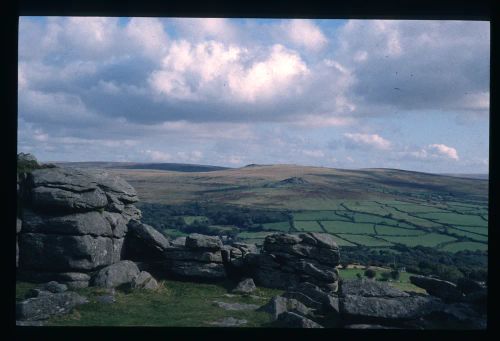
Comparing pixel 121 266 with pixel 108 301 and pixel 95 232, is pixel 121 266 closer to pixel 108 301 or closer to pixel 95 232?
pixel 95 232

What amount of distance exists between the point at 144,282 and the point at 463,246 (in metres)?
30.5

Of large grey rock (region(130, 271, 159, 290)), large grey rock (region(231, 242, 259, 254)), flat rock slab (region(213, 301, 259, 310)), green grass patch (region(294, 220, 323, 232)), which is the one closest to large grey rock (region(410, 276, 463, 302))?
flat rock slab (region(213, 301, 259, 310))

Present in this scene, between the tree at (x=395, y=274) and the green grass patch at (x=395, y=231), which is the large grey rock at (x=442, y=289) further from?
the green grass patch at (x=395, y=231)

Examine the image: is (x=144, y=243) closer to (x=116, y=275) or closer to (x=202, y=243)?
(x=202, y=243)

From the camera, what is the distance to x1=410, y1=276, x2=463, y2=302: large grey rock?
1438 centimetres

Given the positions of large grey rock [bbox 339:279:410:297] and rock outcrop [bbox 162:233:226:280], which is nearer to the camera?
large grey rock [bbox 339:279:410:297]

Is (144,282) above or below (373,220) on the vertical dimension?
above

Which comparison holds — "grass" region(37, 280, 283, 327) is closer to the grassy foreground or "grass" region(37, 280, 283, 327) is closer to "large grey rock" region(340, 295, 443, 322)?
the grassy foreground

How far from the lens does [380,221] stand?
46156 millimetres

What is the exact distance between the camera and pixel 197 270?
59.9ft

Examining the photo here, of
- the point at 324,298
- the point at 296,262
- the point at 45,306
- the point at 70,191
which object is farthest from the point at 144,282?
the point at 324,298

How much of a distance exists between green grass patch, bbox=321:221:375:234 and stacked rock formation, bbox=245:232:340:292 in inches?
939

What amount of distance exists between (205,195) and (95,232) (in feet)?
135

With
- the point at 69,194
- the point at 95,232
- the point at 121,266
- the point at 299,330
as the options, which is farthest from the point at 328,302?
the point at 69,194
